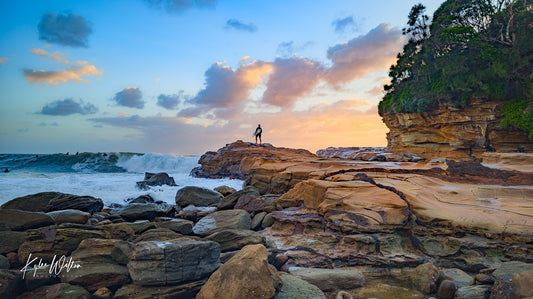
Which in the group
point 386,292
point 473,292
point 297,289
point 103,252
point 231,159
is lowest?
point 386,292

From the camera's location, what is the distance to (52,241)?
3.89m

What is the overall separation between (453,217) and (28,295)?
5532 millimetres

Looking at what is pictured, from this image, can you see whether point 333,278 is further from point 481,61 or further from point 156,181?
point 481,61

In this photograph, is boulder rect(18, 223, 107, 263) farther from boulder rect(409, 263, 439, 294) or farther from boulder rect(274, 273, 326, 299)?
boulder rect(409, 263, 439, 294)

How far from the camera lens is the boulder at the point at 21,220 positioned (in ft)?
14.1

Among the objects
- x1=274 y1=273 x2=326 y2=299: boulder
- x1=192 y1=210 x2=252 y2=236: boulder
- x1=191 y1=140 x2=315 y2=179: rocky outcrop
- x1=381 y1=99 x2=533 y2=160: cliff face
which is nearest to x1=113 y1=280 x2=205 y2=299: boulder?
x1=274 y1=273 x2=326 y2=299: boulder

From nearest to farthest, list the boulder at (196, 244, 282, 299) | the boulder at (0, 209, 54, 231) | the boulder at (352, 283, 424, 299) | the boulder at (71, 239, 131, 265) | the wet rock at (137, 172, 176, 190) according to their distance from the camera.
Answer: the boulder at (196, 244, 282, 299) → the boulder at (352, 283, 424, 299) → the boulder at (71, 239, 131, 265) → the boulder at (0, 209, 54, 231) → the wet rock at (137, 172, 176, 190)

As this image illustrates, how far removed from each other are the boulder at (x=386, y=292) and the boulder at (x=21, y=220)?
479 cm

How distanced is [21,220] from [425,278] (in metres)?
5.85

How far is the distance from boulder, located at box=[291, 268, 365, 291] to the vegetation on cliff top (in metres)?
20.1

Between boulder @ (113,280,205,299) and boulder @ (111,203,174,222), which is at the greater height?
boulder @ (111,203,174,222)

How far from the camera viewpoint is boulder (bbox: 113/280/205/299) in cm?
298

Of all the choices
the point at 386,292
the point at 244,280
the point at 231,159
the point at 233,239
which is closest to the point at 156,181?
the point at 231,159

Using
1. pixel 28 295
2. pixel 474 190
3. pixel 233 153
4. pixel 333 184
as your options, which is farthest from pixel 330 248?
pixel 233 153
